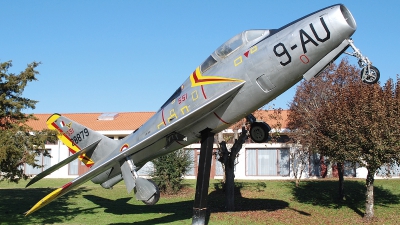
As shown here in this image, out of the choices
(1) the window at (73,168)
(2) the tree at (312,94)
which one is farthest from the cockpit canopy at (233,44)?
(1) the window at (73,168)

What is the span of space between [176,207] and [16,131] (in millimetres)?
9723

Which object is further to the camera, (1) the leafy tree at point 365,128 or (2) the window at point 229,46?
(1) the leafy tree at point 365,128

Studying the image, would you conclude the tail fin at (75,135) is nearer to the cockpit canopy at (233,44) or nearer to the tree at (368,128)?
the cockpit canopy at (233,44)

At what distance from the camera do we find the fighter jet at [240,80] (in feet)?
34.5

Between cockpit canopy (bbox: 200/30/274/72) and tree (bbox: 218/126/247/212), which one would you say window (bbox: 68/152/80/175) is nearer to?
tree (bbox: 218/126/247/212)

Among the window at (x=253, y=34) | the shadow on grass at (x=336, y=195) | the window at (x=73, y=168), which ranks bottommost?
the shadow on grass at (x=336, y=195)

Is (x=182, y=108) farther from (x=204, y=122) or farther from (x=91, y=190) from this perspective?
(x=91, y=190)

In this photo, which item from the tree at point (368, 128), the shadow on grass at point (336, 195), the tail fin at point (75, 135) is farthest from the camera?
the shadow on grass at point (336, 195)

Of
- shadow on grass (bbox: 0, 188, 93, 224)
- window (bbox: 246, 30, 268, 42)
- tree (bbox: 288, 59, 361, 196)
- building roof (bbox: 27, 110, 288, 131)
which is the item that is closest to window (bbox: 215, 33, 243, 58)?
window (bbox: 246, 30, 268, 42)

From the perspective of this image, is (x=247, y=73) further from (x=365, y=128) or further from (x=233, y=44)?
(x=365, y=128)

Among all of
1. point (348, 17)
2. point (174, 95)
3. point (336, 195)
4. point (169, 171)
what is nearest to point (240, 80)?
point (174, 95)

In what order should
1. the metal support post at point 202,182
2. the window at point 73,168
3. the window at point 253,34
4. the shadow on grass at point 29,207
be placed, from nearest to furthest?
the window at point 253,34 → the metal support post at point 202,182 → the shadow on grass at point 29,207 → the window at point 73,168

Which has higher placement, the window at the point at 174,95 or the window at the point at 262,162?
the window at the point at 174,95

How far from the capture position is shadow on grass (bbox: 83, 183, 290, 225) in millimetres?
19797
